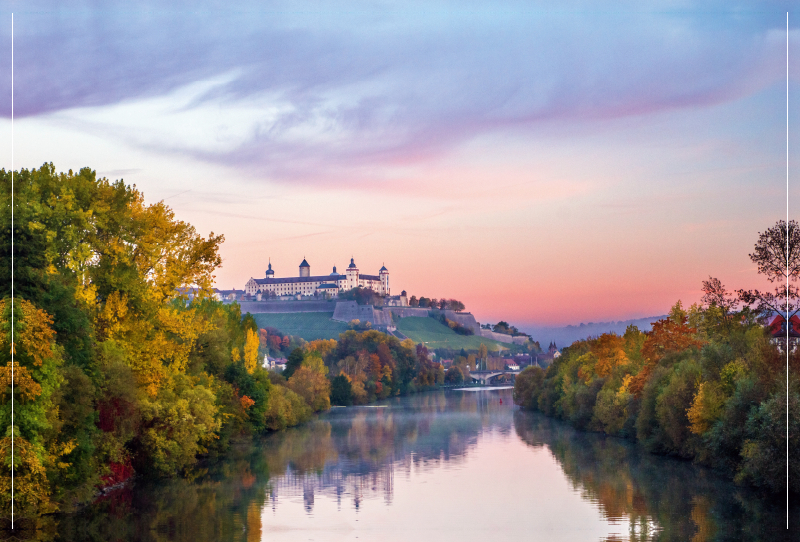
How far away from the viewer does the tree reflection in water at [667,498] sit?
2756 cm

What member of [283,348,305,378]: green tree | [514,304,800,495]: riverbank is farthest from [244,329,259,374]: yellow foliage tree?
[283,348,305,378]: green tree

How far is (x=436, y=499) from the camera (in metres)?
35.2

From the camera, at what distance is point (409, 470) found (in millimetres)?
44188

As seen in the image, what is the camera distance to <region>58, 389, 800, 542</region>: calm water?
2770 centimetres

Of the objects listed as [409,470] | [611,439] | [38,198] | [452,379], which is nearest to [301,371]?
[611,439]

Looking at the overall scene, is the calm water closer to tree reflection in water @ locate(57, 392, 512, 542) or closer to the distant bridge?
tree reflection in water @ locate(57, 392, 512, 542)

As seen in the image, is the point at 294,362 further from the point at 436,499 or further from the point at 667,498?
the point at 667,498

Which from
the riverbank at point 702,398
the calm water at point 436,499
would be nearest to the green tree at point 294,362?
the riverbank at point 702,398

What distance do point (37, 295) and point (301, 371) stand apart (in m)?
58.5

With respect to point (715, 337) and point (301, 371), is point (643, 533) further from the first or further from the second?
point (301, 371)

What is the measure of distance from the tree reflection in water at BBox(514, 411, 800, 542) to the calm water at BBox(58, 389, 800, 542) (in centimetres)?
6

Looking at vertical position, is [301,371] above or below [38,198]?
below

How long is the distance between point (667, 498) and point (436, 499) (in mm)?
8808

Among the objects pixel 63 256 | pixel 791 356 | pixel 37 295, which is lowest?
pixel 791 356
